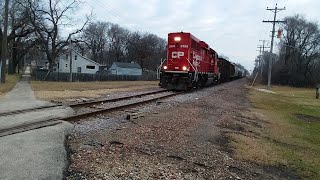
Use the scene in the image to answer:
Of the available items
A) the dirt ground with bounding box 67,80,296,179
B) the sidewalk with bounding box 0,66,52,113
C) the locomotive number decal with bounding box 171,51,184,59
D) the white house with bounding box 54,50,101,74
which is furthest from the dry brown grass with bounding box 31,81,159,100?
the white house with bounding box 54,50,101,74

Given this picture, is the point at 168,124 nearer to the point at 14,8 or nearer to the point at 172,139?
the point at 172,139

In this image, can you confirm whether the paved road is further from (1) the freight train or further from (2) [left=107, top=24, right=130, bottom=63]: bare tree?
(2) [left=107, top=24, right=130, bottom=63]: bare tree

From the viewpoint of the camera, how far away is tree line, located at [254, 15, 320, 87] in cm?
8175

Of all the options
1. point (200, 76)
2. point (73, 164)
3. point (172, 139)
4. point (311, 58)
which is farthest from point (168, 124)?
point (311, 58)

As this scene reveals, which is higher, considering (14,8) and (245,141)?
(14,8)

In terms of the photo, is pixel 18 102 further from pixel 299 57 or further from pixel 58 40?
pixel 299 57

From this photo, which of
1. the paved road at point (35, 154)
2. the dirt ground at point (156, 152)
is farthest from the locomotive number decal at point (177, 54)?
the paved road at point (35, 154)

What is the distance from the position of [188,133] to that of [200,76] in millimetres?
21034

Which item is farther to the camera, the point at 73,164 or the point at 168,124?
the point at 168,124

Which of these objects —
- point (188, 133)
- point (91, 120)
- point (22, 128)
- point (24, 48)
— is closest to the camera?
point (22, 128)

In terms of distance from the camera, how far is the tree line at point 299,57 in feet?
268

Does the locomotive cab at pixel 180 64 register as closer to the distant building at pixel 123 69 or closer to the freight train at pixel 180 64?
the freight train at pixel 180 64

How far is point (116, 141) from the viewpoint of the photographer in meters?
8.19

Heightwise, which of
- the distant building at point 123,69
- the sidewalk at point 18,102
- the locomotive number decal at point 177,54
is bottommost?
the sidewalk at point 18,102
